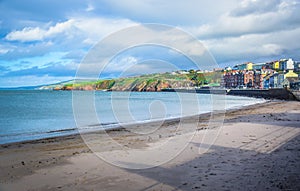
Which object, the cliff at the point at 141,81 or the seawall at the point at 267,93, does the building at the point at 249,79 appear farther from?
the cliff at the point at 141,81

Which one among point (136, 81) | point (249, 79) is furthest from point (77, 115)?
point (249, 79)

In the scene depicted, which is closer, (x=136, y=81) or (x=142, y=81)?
(x=136, y=81)

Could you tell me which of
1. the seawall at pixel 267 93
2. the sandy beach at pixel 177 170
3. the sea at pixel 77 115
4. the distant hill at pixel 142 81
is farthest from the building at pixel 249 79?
the sandy beach at pixel 177 170

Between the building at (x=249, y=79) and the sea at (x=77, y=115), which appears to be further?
the building at (x=249, y=79)

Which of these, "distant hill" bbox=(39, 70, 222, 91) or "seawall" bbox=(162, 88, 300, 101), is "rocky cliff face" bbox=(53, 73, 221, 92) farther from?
"seawall" bbox=(162, 88, 300, 101)

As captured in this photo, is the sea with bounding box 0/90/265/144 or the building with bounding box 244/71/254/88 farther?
the building with bounding box 244/71/254/88

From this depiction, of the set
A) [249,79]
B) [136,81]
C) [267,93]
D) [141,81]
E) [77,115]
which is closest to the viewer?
[136,81]

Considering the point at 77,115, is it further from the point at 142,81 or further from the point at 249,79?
the point at 249,79

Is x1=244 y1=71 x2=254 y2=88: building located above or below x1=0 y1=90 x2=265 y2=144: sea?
above

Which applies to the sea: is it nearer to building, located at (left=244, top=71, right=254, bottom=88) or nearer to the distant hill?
the distant hill

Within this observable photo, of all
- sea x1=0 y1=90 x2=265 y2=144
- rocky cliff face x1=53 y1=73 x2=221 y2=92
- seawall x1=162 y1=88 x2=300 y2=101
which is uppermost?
rocky cliff face x1=53 y1=73 x2=221 y2=92

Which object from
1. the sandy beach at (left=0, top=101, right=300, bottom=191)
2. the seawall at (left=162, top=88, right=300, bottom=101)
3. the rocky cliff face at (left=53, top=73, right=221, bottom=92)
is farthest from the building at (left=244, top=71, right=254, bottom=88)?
the sandy beach at (left=0, top=101, right=300, bottom=191)

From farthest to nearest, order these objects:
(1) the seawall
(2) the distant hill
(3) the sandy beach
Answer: (1) the seawall → (2) the distant hill → (3) the sandy beach

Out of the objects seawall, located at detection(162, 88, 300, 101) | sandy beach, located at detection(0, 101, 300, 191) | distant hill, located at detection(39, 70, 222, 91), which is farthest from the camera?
seawall, located at detection(162, 88, 300, 101)
